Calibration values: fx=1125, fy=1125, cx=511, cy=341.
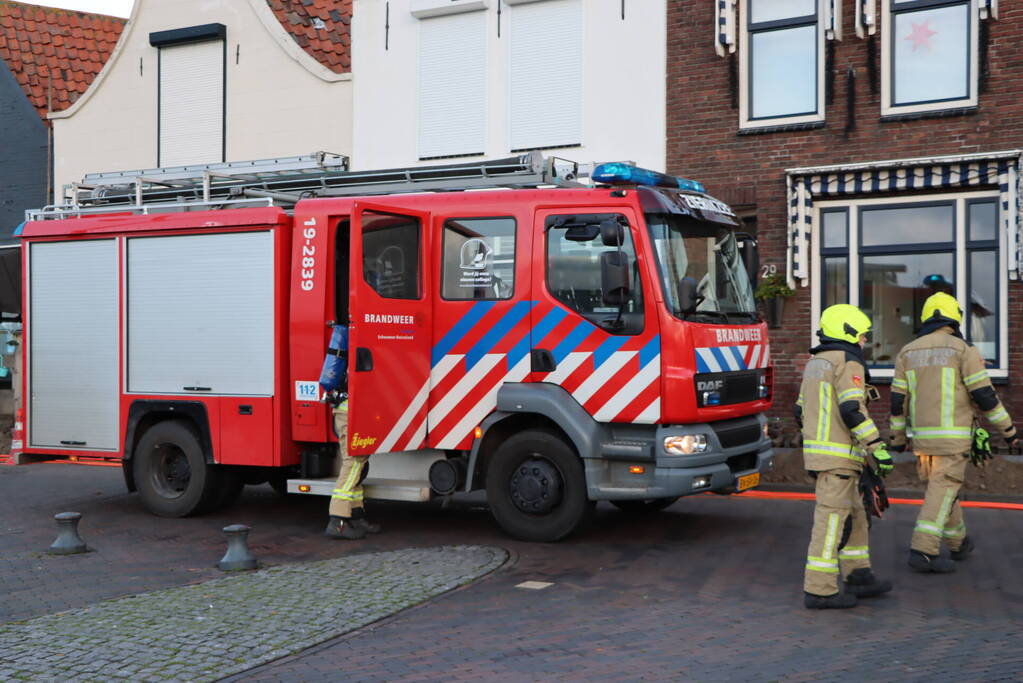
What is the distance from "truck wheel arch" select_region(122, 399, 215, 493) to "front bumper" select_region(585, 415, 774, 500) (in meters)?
3.53

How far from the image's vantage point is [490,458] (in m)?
8.99

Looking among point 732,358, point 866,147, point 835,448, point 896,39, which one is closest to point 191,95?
point 866,147

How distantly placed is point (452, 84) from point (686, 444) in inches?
424

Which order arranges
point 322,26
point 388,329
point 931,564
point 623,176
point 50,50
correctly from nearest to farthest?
point 931,564 < point 623,176 < point 388,329 < point 322,26 < point 50,50

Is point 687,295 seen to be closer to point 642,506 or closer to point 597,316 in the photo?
point 597,316

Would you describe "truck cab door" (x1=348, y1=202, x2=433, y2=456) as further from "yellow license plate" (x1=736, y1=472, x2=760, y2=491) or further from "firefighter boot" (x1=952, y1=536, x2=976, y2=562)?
"firefighter boot" (x1=952, y1=536, x2=976, y2=562)

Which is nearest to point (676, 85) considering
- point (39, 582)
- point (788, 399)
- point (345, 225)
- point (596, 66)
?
point (596, 66)

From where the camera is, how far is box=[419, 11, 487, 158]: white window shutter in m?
17.4

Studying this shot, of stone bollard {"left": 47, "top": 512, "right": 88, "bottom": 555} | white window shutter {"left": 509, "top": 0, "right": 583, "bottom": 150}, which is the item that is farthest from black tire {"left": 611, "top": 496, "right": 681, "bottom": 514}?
white window shutter {"left": 509, "top": 0, "right": 583, "bottom": 150}

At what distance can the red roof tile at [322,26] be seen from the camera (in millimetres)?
19391

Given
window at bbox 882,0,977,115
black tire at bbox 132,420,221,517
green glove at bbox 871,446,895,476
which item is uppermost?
window at bbox 882,0,977,115

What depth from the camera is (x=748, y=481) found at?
348 inches

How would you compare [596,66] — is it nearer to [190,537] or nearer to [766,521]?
[766,521]

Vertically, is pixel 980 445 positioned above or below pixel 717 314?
below
